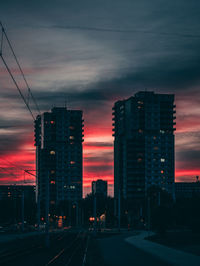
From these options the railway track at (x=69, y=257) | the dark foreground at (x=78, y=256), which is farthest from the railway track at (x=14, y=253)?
the railway track at (x=69, y=257)

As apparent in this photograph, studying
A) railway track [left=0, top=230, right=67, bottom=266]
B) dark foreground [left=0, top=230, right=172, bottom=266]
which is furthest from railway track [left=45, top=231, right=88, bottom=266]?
railway track [left=0, top=230, right=67, bottom=266]

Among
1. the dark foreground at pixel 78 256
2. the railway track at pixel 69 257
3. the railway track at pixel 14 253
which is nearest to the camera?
the dark foreground at pixel 78 256

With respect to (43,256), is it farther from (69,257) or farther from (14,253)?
(14,253)

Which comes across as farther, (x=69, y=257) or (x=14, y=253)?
(x=14, y=253)

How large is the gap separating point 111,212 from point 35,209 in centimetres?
3264

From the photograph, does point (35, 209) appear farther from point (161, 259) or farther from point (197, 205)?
point (161, 259)

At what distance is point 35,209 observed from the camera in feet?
582

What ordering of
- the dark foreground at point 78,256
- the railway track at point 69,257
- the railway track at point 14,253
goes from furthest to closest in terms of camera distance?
the railway track at point 14,253 < the railway track at point 69,257 < the dark foreground at point 78,256

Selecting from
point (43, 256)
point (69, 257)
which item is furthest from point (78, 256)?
point (43, 256)

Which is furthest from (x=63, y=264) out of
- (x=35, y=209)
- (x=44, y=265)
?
(x=35, y=209)

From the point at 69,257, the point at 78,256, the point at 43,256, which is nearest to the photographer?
the point at 69,257

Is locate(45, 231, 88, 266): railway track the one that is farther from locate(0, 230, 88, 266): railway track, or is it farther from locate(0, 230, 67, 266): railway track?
locate(0, 230, 67, 266): railway track

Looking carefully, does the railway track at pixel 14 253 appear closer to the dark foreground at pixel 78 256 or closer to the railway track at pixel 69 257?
the dark foreground at pixel 78 256

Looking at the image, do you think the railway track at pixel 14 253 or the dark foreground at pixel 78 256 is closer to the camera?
the dark foreground at pixel 78 256
